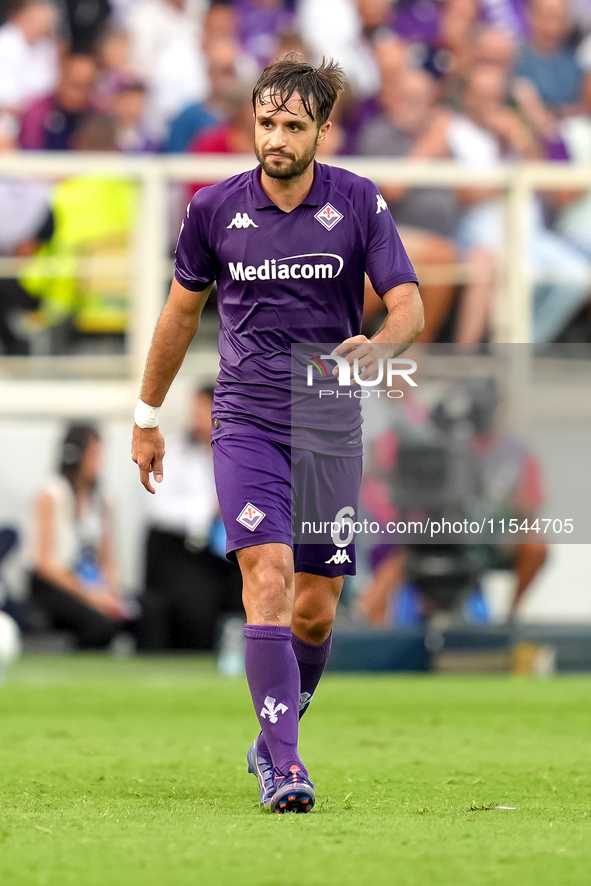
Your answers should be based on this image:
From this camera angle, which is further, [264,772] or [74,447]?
[74,447]

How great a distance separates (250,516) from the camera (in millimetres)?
4246

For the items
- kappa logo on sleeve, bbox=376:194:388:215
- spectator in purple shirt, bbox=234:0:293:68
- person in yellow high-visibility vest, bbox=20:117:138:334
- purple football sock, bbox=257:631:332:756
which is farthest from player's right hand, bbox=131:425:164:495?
spectator in purple shirt, bbox=234:0:293:68

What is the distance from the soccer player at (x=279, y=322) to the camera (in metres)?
4.23

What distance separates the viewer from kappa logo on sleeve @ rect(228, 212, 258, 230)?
446cm

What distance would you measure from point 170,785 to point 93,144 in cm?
946

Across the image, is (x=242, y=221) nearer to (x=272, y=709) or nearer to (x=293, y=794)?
(x=272, y=709)

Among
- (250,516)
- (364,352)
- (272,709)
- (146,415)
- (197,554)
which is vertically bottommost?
(197,554)

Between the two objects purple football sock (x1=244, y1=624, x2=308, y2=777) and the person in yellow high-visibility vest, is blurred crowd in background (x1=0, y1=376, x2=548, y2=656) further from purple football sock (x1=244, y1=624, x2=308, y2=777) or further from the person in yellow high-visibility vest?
purple football sock (x1=244, y1=624, x2=308, y2=777)

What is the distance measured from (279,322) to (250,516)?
63 cm

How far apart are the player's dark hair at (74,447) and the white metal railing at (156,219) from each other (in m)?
0.48

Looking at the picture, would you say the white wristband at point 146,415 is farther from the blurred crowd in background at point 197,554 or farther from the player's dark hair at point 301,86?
the blurred crowd in background at point 197,554

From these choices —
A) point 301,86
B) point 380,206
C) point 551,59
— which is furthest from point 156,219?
point 301,86

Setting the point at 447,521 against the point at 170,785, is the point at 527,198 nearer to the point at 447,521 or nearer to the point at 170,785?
the point at 447,521

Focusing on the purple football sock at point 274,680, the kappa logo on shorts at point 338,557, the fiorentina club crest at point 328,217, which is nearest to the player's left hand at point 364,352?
the fiorentina club crest at point 328,217
